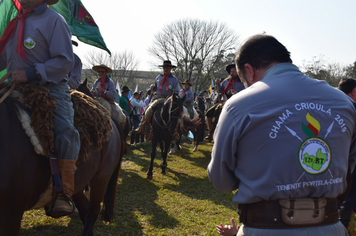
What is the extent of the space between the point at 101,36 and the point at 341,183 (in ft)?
→ 16.3

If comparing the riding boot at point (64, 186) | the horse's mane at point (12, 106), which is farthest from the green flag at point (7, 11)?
the riding boot at point (64, 186)

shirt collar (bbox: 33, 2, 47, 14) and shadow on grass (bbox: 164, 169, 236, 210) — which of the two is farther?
shadow on grass (bbox: 164, 169, 236, 210)

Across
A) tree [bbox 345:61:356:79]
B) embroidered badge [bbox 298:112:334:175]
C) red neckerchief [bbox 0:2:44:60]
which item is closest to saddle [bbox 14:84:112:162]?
red neckerchief [bbox 0:2:44:60]

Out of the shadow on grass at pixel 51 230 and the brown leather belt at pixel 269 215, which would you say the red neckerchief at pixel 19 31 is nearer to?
the brown leather belt at pixel 269 215

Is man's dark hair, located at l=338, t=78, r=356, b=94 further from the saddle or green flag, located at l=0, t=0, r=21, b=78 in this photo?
green flag, located at l=0, t=0, r=21, b=78

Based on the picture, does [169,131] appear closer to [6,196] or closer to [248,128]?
[6,196]

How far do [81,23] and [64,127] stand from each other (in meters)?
3.42

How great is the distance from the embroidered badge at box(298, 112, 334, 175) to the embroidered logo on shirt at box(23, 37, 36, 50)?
258 centimetres

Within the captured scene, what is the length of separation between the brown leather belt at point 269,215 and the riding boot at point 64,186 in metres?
1.88

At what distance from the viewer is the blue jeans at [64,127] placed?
9.58ft

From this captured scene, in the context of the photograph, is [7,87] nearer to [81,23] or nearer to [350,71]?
[81,23]

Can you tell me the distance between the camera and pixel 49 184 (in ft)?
9.69

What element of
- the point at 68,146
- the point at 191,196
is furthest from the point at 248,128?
the point at 191,196

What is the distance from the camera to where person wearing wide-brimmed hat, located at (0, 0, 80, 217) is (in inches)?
114
